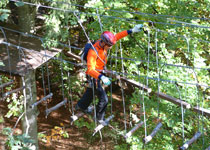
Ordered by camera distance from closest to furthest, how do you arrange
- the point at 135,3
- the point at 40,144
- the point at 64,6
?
the point at 135,3 → the point at 64,6 → the point at 40,144

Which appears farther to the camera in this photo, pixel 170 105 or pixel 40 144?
pixel 40 144

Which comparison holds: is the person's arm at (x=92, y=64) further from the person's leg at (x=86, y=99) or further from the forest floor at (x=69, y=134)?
the forest floor at (x=69, y=134)

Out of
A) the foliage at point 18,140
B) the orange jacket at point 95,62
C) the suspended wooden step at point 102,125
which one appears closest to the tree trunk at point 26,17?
the foliage at point 18,140

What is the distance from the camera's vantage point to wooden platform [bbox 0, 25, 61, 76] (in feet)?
21.3

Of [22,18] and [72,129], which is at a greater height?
[22,18]

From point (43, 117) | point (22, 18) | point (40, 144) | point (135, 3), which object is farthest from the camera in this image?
point (43, 117)

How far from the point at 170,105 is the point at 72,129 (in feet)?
16.6

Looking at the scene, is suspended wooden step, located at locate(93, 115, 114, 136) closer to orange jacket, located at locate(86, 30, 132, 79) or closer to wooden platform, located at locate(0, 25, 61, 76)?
orange jacket, located at locate(86, 30, 132, 79)

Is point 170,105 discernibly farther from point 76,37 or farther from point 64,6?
point 76,37

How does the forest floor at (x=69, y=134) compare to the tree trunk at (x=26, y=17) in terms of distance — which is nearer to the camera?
the tree trunk at (x=26, y=17)

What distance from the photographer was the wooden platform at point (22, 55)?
6.48 m

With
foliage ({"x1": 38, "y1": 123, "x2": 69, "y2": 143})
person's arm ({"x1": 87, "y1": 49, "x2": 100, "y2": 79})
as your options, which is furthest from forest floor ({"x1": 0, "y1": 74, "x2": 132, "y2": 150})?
Answer: person's arm ({"x1": 87, "y1": 49, "x2": 100, "y2": 79})

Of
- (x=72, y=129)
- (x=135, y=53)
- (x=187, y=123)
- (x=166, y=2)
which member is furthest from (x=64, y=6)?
(x=72, y=129)

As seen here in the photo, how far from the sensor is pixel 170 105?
6.03 metres
